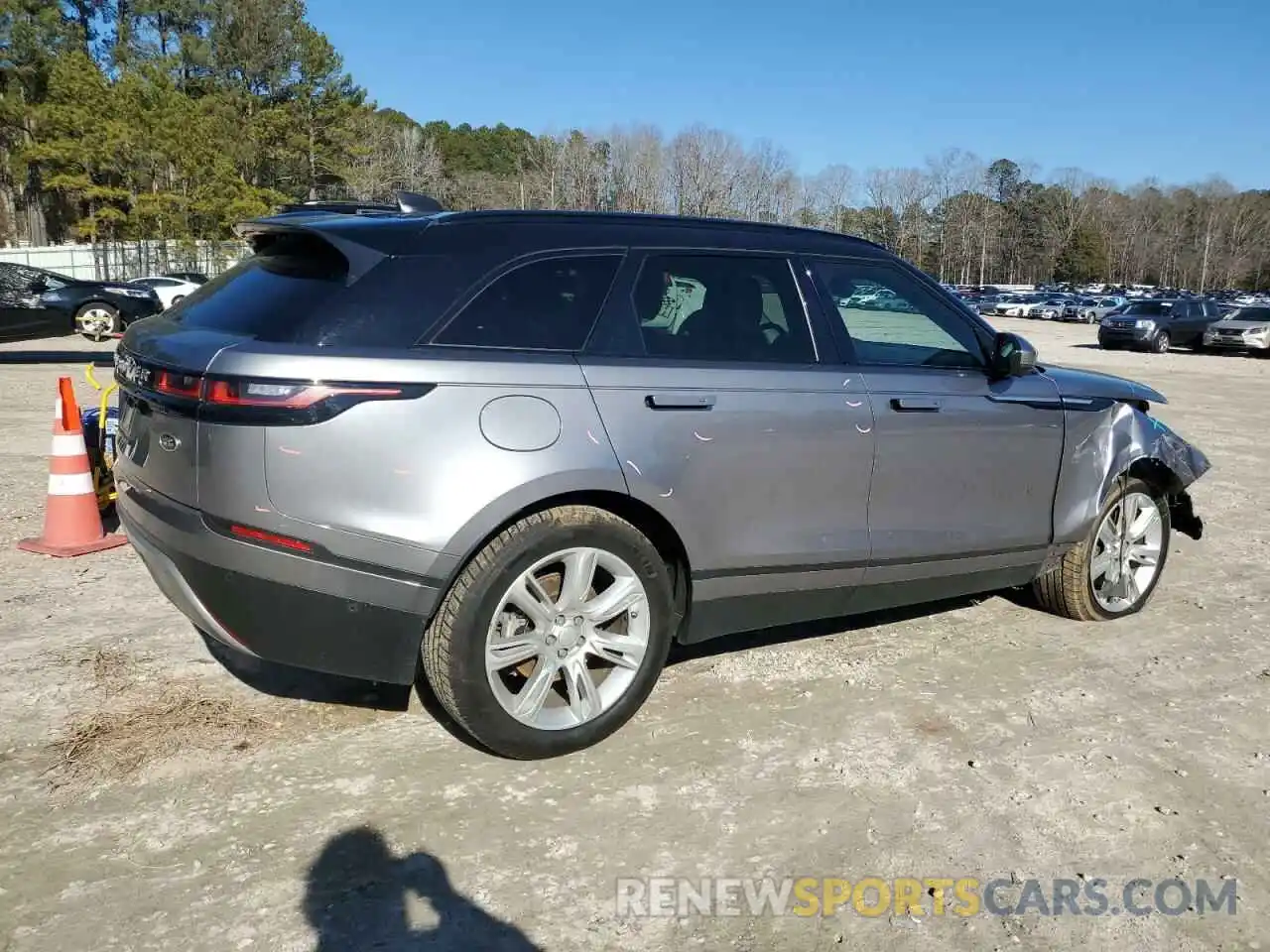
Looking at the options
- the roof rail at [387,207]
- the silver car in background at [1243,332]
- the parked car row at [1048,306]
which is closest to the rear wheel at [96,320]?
the roof rail at [387,207]

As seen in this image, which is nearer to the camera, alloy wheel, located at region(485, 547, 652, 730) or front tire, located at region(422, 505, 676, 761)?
front tire, located at region(422, 505, 676, 761)

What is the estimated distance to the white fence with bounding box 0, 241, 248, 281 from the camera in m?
42.9

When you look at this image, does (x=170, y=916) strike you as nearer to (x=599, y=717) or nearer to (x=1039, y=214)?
(x=599, y=717)

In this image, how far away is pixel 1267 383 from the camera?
19781 mm

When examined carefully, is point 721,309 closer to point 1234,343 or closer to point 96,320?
point 96,320

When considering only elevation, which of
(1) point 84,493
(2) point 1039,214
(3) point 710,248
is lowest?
(1) point 84,493

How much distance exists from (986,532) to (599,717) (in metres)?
1.91

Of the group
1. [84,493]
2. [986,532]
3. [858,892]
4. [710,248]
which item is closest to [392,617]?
[858,892]

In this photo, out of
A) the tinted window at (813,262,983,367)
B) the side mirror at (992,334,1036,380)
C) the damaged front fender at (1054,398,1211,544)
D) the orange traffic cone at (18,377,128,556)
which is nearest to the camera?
the tinted window at (813,262,983,367)

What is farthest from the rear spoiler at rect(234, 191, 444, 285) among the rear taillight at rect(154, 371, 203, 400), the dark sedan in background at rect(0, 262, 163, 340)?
the dark sedan in background at rect(0, 262, 163, 340)

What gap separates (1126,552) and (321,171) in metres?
58.4

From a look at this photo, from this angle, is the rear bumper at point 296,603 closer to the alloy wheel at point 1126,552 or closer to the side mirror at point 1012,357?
the side mirror at point 1012,357

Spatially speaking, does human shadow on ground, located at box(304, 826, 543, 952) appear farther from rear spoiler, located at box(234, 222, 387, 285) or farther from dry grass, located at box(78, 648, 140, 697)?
rear spoiler, located at box(234, 222, 387, 285)

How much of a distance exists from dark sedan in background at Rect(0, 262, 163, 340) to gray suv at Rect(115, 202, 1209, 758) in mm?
13426
